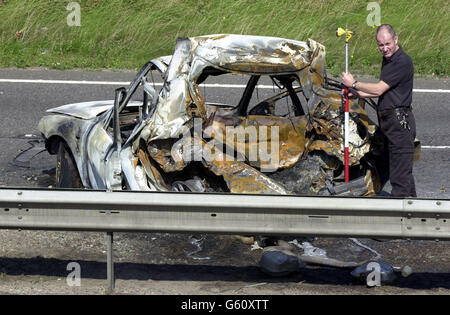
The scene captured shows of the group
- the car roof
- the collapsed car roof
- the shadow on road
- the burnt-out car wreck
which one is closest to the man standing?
the burnt-out car wreck

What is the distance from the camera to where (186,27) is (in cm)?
1602

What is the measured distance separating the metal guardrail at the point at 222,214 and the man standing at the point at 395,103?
1.69 metres

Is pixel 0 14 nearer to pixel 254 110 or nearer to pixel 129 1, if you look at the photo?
pixel 129 1

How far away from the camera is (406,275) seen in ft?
22.0

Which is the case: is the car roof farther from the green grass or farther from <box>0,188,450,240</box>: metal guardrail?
A: the green grass

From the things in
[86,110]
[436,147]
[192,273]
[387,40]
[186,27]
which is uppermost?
[186,27]

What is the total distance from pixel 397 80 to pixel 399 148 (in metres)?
0.62

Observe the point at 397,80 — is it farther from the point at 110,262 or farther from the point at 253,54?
the point at 110,262

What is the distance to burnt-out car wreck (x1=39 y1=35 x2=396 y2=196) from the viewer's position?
755 centimetres

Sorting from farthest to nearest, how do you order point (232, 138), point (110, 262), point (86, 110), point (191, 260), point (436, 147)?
point (436, 147) < point (86, 110) < point (232, 138) < point (191, 260) < point (110, 262)

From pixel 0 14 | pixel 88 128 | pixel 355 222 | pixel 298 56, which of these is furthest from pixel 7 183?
pixel 0 14

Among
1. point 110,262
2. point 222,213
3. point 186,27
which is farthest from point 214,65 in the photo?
point 186,27

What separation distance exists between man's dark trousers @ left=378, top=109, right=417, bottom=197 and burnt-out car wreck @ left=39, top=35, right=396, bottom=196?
0.60 feet

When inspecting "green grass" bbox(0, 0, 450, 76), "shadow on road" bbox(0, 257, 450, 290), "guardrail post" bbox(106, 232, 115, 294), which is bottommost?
"shadow on road" bbox(0, 257, 450, 290)
